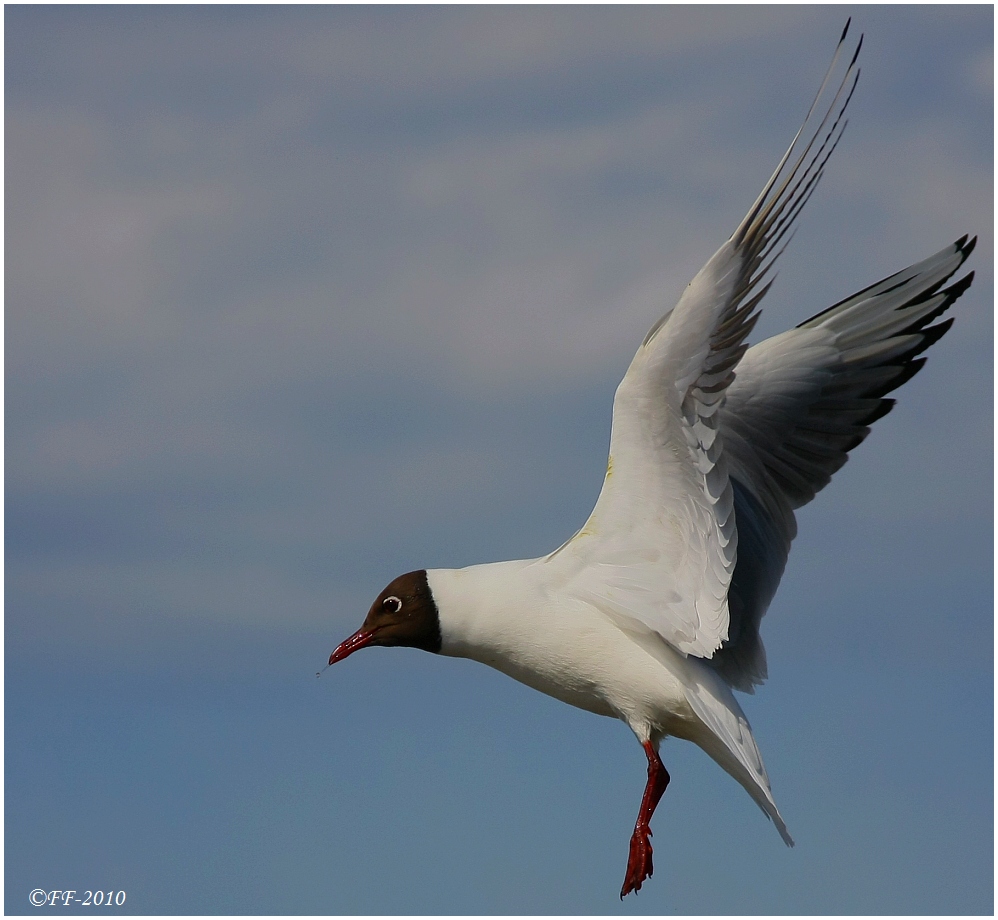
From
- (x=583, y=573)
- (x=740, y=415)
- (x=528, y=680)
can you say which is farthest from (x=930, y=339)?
(x=528, y=680)

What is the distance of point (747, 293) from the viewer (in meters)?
6.11

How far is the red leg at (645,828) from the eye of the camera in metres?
6.29

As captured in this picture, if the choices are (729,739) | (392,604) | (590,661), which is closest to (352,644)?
(392,604)

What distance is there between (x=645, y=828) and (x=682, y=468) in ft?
5.10

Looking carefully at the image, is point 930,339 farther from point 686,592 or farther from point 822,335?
point 686,592

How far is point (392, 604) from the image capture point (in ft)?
23.1

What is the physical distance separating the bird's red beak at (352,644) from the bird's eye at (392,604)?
16cm

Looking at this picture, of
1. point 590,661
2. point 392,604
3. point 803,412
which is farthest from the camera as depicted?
point 803,412

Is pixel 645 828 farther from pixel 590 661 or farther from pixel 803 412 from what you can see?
pixel 803 412

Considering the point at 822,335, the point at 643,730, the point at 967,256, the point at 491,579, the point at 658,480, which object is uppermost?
the point at 967,256

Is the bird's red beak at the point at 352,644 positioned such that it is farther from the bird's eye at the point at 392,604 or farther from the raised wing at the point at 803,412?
the raised wing at the point at 803,412

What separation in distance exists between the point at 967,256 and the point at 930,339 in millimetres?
445

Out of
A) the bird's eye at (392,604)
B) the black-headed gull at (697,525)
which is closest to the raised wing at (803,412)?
the black-headed gull at (697,525)

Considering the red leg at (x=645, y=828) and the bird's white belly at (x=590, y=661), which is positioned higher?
the bird's white belly at (x=590, y=661)
